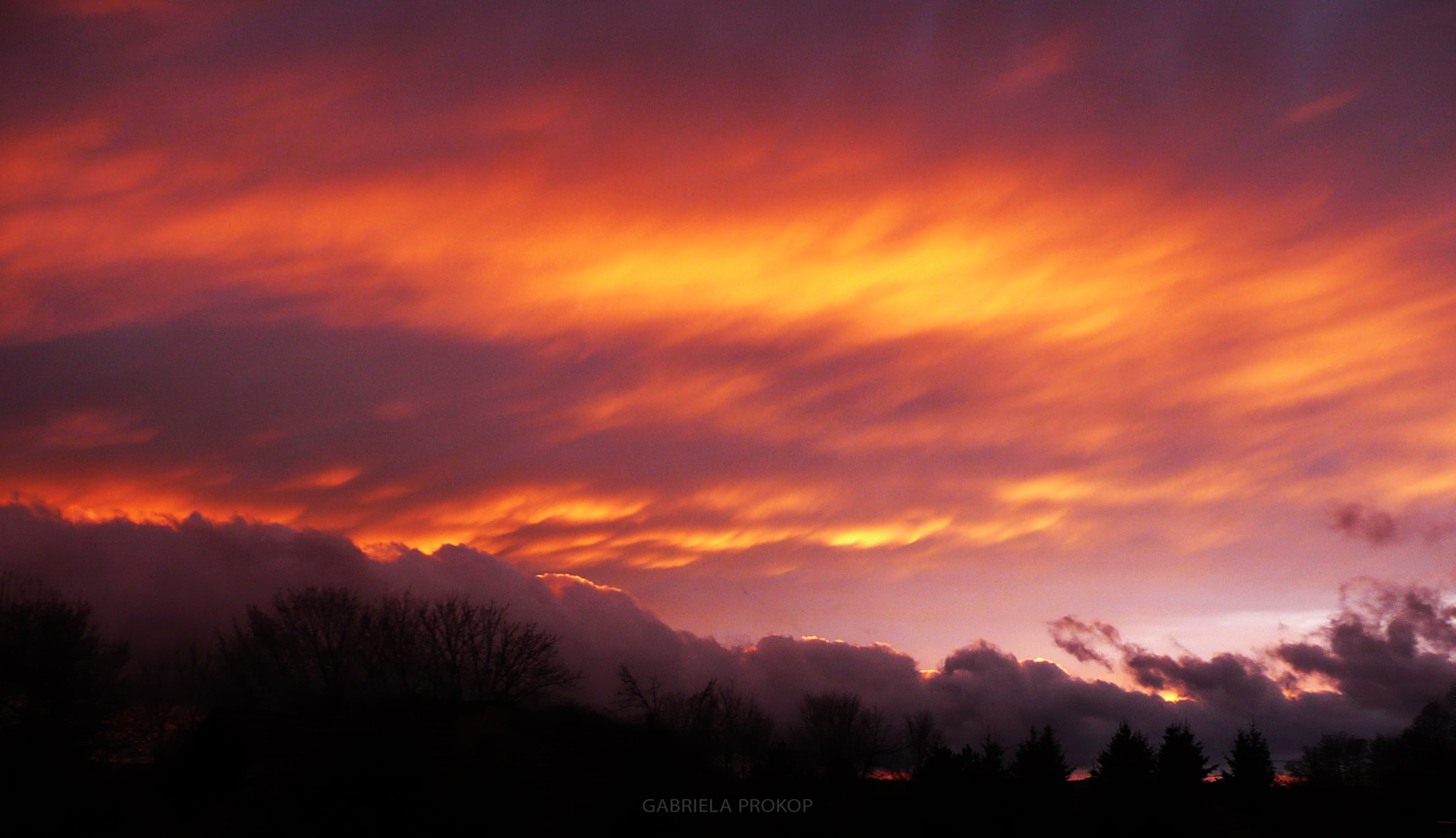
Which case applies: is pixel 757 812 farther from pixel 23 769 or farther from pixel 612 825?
pixel 23 769

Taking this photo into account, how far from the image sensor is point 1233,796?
95.6 m

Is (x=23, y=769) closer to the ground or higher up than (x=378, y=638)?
closer to the ground

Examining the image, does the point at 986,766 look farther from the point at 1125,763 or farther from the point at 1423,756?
the point at 1423,756

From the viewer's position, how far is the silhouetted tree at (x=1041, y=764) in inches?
3580

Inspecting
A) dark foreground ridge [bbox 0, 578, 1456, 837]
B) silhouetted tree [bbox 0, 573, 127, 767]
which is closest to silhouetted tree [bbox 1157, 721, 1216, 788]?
dark foreground ridge [bbox 0, 578, 1456, 837]

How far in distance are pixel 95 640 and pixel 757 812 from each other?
5684 centimetres

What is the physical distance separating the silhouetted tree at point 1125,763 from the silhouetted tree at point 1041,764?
3540 mm

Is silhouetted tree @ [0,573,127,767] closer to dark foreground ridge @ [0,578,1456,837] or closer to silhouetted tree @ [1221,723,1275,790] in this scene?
dark foreground ridge @ [0,578,1456,837]

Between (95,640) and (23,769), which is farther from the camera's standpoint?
(95,640)

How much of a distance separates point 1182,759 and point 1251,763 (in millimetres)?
8210

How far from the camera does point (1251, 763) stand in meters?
102

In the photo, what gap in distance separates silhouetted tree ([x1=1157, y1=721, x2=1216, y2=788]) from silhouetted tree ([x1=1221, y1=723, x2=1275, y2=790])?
2.38 meters

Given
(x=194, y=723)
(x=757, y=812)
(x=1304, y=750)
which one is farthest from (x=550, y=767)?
(x=1304, y=750)

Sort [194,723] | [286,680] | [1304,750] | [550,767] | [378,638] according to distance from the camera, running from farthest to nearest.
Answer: [1304,750], [378,638], [286,680], [194,723], [550,767]
